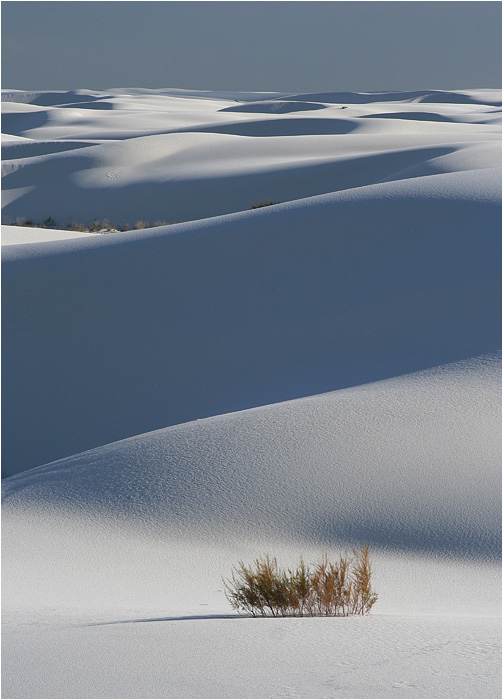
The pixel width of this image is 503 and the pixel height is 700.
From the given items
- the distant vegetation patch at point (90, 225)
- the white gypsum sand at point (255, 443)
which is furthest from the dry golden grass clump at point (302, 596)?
the distant vegetation patch at point (90, 225)

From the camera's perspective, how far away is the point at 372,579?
504cm

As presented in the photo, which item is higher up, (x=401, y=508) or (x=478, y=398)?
(x=478, y=398)

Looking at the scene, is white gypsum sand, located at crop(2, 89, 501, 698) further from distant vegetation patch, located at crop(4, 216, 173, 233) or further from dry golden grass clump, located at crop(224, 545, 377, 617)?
distant vegetation patch, located at crop(4, 216, 173, 233)

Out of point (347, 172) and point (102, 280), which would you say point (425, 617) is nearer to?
point (102, 280)

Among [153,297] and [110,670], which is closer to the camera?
[110,670]

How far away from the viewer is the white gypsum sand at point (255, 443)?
124 inches

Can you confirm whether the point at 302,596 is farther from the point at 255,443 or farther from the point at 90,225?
the point at 90,225

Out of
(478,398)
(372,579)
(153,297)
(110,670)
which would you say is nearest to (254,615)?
(110,670)

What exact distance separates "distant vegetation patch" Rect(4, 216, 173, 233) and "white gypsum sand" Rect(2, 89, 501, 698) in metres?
3.58

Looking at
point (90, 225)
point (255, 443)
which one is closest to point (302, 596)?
point (255, 443)

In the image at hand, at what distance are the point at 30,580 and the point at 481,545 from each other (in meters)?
2.69

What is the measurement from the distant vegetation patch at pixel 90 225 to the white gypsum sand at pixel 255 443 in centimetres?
358

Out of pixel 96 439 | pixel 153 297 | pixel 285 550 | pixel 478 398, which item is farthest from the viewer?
pixel 153 297

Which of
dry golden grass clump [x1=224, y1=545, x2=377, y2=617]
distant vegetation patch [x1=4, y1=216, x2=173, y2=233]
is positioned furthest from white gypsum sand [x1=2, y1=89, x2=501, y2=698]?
distant vegetation patch [x1=4, y1=216, x2=173, y2=233]
